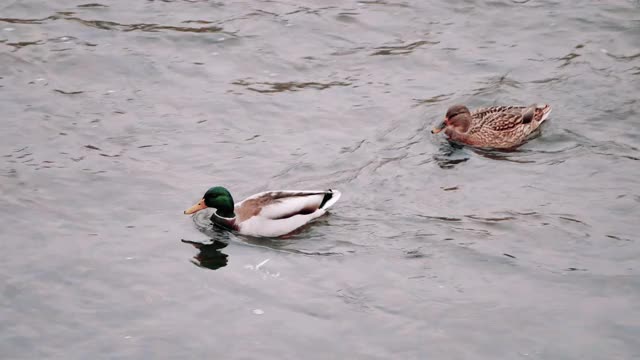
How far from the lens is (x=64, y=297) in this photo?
33.5 ft

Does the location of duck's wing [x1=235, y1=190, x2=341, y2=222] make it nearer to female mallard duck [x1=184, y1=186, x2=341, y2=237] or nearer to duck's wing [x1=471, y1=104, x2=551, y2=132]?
female mallard duck [x1=184, y1=186, x2=341, y2=237]

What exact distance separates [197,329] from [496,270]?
3.13 metres

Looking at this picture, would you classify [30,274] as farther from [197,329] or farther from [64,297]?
[197,329]

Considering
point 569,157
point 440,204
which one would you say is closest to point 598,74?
point 569,157

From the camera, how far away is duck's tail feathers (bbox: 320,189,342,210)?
11953 millimetres

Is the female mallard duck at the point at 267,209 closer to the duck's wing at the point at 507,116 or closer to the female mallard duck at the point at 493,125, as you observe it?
the female mallard duck at the point at 493,125

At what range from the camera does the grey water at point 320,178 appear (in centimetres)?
987

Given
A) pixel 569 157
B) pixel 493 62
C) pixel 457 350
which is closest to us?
pixel 457 350

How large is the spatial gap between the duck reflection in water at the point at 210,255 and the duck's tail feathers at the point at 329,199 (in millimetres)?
1185

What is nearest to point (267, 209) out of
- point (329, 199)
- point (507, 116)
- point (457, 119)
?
point (329, 199)

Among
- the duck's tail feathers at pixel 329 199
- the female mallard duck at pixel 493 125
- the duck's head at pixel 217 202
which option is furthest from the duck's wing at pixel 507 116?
the duck's head at pixel 217 202

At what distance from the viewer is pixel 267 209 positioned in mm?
11781

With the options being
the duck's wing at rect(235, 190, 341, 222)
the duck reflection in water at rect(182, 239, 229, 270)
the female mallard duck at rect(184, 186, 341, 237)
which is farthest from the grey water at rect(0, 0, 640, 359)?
the duck's wing at rect(235, 190, 341, 222)

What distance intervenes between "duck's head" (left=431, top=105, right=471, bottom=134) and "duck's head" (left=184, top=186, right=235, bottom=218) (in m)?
3.56
